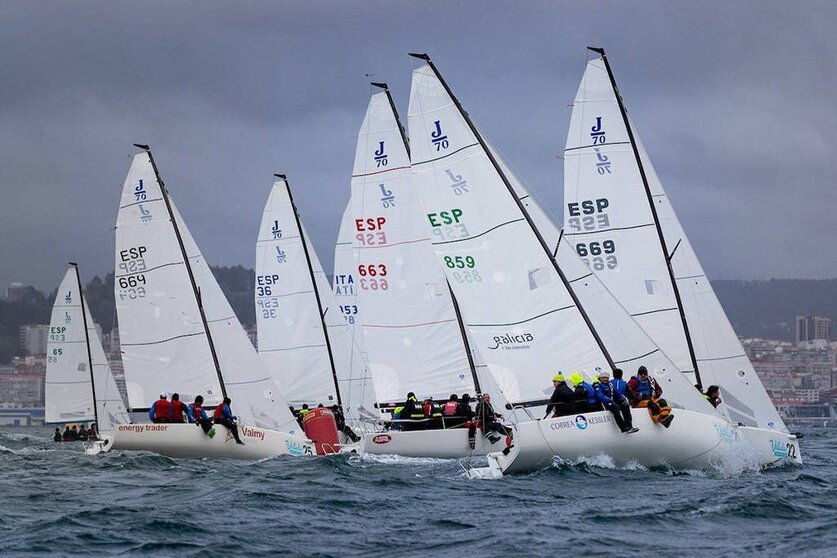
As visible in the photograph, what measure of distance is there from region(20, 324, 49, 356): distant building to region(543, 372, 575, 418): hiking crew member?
148 meters

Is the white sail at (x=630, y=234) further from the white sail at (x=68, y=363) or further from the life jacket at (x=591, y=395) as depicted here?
the white sail at (x=68, y=363)

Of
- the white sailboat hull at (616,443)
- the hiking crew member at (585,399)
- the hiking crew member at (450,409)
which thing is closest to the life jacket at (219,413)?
the hiking crew member at (450,409)

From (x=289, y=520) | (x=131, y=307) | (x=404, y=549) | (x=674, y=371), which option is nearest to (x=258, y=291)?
(x=131, y=307)

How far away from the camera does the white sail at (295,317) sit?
3219 centimetres

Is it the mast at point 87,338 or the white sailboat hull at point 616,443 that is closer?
the white sailboat hull at point 616,443

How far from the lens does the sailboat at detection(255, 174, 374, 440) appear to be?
32.2 meters

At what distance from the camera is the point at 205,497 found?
1614 centimetres

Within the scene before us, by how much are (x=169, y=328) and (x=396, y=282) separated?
5.09 m

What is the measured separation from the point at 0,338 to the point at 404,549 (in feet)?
530

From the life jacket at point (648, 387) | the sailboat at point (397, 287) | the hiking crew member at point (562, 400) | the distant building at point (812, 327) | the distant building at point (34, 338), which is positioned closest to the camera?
the hiking crew member at point (562, 400)

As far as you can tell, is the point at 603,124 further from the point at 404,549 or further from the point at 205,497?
the point at 404,549

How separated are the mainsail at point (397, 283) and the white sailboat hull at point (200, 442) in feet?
7.79

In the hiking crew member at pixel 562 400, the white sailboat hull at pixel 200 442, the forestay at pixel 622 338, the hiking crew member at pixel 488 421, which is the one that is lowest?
the white sailboat hull at pixel 200 442

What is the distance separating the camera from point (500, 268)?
19.4 meters
